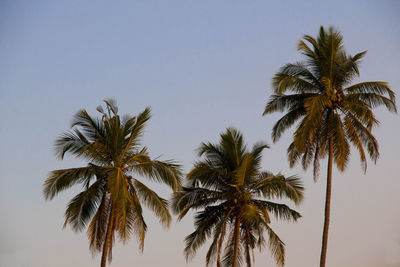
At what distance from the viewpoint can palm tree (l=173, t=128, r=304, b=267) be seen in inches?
1113

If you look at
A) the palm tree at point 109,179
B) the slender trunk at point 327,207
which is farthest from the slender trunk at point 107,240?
the slender trunk at point 327,207

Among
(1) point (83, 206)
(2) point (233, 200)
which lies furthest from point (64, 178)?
(2) point (233, 200)

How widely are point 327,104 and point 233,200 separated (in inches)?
281

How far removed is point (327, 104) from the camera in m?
27.8

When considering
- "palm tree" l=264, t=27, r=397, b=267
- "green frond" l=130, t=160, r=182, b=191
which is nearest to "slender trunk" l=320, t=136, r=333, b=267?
"palm tree" l=264, t=27, r=397, b=267

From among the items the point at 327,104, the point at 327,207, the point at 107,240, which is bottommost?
the point at 107,240

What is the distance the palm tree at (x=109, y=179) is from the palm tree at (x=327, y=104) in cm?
716

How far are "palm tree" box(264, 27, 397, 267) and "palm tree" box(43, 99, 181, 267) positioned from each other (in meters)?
7.16

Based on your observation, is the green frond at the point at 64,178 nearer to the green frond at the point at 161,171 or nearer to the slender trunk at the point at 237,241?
the green frond at the point at 161,171

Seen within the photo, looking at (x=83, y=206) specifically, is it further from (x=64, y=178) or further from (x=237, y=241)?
(x=237, y=241)

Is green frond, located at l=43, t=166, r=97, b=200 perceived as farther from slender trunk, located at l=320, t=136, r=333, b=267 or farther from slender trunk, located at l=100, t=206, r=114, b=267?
slender trunk, located at l=320, t=136, r=333, b=267

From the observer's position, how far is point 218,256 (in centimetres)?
2848

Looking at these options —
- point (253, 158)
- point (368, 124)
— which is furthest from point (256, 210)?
point (368, 124)

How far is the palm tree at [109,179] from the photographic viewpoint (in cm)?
2439
